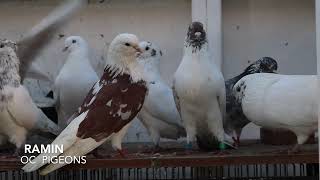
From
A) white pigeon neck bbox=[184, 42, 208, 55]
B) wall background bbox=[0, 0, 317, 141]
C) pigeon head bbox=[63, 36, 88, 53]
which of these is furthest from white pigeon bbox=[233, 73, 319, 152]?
pigeon head bbox=[63, 36, 88, 53]

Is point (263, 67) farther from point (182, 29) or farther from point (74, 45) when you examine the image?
point (74, 45)

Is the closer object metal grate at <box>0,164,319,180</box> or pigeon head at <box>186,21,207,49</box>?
pigeon head at <box>186,21,207,49</box>

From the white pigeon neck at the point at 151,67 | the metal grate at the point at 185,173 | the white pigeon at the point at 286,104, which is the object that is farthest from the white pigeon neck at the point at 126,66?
the metal grate at the point at 185,173

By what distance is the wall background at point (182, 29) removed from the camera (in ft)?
10.5

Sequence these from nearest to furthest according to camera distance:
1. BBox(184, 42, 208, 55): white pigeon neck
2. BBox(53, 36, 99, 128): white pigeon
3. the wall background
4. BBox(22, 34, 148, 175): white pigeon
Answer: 1. BBox(22, 34, 148, 175): white pigeon
2. BBox(184, 42, 208, 55): white pigeon neck
3. BBox(53, 36, 99, 128): white pigeon
4. the wall background

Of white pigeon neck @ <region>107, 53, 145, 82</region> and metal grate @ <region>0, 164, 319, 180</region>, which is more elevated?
white pigeon neck @ <region>107, 53, 145, 82</region>

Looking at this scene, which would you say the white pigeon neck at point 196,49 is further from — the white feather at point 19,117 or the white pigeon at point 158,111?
the white feather at point 19,117

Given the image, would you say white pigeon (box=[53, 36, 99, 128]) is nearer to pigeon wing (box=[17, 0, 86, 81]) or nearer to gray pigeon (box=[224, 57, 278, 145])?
pigeon wing (box=[17, 0, 86, 81])

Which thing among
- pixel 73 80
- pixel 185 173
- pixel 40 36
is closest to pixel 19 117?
pixel 73 80

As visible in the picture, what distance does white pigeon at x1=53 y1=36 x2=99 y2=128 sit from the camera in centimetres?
281

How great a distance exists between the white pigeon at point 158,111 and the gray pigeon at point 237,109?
22 cm

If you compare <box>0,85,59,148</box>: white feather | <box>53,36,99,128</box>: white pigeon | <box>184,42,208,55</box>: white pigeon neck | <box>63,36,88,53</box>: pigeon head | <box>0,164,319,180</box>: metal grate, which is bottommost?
<box>0,164,319,180</box>: metal grate

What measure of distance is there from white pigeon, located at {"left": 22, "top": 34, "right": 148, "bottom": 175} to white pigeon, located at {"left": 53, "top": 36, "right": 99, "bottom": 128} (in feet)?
1.19

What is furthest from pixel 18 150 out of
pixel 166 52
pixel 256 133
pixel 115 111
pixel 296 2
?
pixel 296 2
